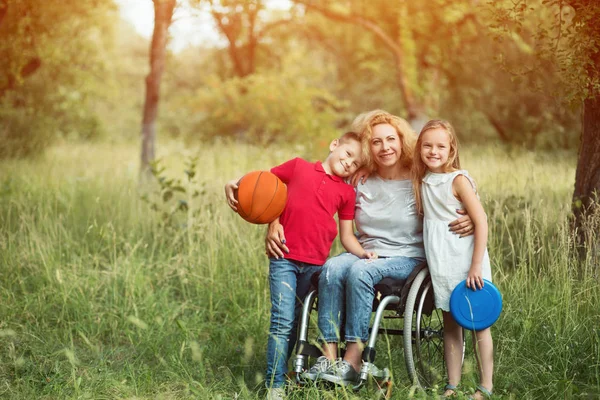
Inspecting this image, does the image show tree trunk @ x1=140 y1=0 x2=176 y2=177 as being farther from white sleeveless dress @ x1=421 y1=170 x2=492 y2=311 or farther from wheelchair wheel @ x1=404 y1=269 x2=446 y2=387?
white sleeveless dress @ x1=421 y1=170 x2=492 y2=311

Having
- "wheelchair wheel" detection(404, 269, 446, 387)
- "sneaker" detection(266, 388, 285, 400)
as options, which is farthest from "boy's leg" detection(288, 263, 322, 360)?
"wheelchair wheel" detection(404, 269, 446, 387)

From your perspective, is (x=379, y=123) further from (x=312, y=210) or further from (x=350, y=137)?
(x=312, y=210)

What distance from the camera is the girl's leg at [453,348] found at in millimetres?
3430

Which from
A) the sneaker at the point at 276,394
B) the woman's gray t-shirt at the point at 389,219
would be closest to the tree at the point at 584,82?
the woman's gray t-shirt at the point at 389,219

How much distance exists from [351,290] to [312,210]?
0.49 m

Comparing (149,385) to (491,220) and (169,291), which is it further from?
(491,220)

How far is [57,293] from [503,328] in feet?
9.48

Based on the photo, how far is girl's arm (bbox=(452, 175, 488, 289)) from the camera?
3.26 metres

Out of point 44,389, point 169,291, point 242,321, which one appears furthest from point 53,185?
point 44,389

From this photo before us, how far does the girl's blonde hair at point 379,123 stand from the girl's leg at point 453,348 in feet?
2.76

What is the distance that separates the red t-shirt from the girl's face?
Result: 444 mm

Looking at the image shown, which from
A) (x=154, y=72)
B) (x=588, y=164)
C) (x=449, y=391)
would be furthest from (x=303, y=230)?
(x=154, y=72)

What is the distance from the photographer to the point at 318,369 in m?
3.23

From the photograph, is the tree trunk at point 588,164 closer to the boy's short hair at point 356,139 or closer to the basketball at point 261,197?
the boy's short hair at point 356,139
